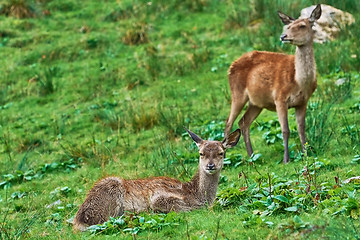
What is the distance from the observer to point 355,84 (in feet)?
40.1

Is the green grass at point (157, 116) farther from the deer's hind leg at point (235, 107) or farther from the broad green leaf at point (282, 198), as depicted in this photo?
the deer's hind leg at point (235, 107)

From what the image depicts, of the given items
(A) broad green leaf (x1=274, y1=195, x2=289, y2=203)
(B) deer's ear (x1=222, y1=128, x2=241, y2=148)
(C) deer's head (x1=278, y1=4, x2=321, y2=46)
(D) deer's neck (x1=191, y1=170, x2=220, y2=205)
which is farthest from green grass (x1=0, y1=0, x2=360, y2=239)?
(C) deer's head (x1=278, y1=4, x2=321, y2=46)

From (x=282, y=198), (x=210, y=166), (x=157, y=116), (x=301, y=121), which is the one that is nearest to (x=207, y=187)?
(x=210, y=166)

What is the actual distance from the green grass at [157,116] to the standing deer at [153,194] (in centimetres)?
27

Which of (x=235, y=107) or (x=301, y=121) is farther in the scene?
(x=235, y=107)

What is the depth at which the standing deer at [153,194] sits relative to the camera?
704 centimetres

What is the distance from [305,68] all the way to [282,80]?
428 mm

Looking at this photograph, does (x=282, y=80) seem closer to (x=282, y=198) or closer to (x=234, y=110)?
(x=234, y=110)

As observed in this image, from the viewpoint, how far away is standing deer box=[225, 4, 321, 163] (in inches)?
385

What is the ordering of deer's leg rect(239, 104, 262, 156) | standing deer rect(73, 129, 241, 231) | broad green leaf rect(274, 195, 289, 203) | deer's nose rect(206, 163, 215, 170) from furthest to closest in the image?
1. deer's leg rect(239, 104, 262, 156)
2. deer's nose rect(206, 163, 215, 170)
3. standing deer rect(73, 129, 241, 231)
4. broad green leaf rect(274, 195, 289, 203)

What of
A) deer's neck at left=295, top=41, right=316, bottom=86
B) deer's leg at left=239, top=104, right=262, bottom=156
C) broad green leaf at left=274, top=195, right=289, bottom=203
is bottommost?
deer's leg at left=239, top=104, right=262, bottom=156

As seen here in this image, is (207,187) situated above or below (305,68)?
below

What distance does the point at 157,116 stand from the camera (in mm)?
12164

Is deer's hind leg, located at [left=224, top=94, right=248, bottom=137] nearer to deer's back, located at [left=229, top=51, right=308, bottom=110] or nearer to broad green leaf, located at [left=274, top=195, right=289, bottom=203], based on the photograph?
deer's back, located at [left=229, top=51, right=308, bottom=110]
